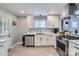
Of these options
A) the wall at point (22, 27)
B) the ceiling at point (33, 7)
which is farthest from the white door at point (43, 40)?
the ceiling at point (33, 7)

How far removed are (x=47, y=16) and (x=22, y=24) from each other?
0.99 metres

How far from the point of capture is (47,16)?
3.75m

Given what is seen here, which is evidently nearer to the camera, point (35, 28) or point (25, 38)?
point (25, 38)

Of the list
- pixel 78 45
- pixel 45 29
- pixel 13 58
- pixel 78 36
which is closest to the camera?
pixel 13 58

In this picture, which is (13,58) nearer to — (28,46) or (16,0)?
(16,0)

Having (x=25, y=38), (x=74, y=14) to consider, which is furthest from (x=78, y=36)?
(x=25, y=38)

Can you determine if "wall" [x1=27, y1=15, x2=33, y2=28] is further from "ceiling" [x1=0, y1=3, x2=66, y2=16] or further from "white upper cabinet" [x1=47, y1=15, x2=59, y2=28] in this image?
"ceiling" [x1=0, y1=3, x2=66, y2=16]

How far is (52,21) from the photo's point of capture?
154 inches

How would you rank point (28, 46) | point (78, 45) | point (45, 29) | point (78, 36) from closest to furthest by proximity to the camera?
point (78, 45), point (78, 36), point (28, 46), point (45, 29)

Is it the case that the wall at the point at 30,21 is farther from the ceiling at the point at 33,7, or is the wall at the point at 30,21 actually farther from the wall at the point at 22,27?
the ceiling at the point at 33,7

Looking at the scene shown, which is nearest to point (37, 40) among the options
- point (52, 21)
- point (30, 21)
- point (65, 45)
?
point (30, 21)

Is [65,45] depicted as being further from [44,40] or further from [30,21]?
[30,21]

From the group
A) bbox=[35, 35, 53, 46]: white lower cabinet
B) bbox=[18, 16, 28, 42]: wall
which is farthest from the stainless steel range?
bbox=[18, 16, 28, 42]: wall

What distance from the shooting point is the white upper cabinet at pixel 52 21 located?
12.4 ft
